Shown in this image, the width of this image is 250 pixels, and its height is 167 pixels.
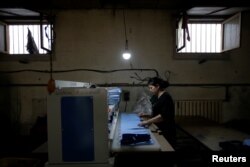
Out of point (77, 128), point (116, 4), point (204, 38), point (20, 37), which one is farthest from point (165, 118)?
point (20, 37)

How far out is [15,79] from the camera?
14.8ft

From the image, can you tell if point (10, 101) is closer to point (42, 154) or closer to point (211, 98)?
point (42, 154)

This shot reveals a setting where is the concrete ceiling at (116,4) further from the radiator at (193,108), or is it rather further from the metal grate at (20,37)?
the radiator at (193,108)

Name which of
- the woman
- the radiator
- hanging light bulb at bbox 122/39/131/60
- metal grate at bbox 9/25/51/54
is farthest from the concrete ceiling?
the radiator

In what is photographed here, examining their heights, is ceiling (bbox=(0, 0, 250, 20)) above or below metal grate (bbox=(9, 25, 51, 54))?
above

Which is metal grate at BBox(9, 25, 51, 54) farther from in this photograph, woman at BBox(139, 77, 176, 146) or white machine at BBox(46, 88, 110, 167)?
white machine at BBox(46, 88, 110, 167)

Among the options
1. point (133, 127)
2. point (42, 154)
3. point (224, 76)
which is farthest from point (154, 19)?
point (42, 154)

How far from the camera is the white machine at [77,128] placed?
1810 millimetres

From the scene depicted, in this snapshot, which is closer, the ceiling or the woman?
the woman

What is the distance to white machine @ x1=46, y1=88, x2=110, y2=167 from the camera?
1.81m

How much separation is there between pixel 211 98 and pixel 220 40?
1.18 metres

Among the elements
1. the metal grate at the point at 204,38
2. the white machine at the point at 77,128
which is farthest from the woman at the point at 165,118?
the metal grate at the point at 204,38

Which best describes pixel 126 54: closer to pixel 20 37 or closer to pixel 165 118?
pixel 165 118

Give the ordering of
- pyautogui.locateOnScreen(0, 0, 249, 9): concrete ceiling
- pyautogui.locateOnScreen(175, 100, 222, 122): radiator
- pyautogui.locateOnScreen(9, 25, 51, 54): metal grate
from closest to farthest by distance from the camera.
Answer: pyautogui.locateOnScreen(0, 0, 249, 9): concrete ceiling < pyautogui.locateOnScreen(175, 100, 222, 122): radiator < pyautogui.locateOnScreen(9, 25, 51, 54): metal grate
